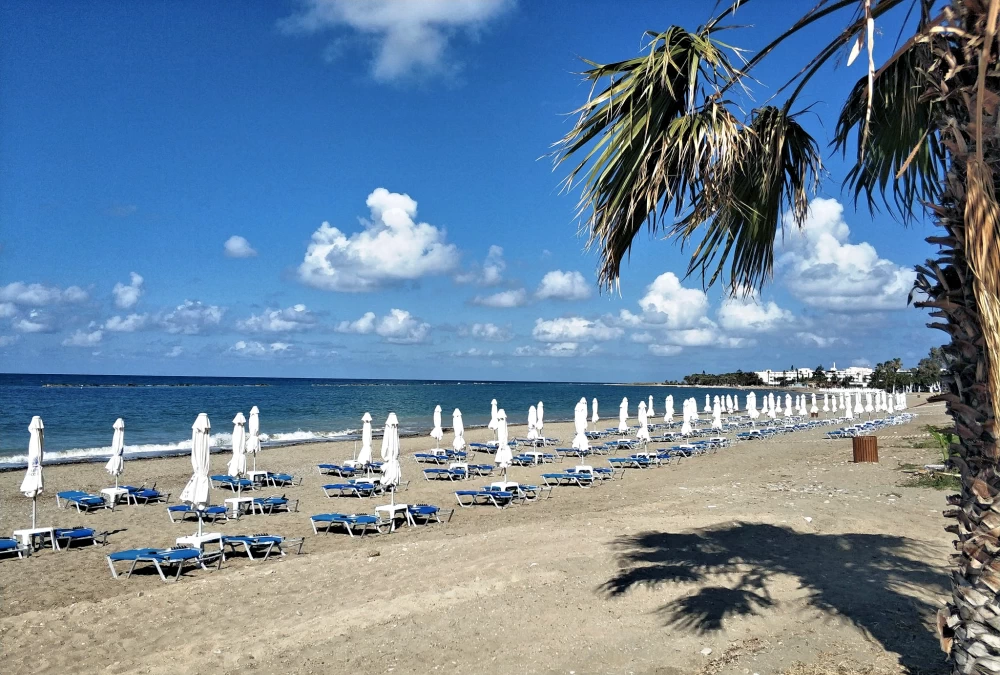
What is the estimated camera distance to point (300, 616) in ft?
20.6

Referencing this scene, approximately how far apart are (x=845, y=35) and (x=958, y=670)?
2.78 meters

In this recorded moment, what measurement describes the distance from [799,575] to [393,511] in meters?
6.64

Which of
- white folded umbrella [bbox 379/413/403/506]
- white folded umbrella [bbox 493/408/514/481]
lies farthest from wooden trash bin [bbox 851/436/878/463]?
white folded umbrella [bbox 379/413/403/506]

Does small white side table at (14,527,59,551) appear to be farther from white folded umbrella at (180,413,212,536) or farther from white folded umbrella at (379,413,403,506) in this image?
white folded umbrella at (379,413,403,506)

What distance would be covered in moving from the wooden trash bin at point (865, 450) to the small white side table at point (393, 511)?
11.0 m

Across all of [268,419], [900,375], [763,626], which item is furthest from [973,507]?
[900,375]

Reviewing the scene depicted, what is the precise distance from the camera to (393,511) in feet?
36.3

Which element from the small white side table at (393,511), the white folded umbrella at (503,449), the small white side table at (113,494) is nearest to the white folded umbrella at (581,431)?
the white folded umbrella at (503,449)

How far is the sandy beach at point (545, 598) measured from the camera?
191 inches

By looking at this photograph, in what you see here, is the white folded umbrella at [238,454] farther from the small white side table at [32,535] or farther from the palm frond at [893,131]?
the palm frond at [893,131]

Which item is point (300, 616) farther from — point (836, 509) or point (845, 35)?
point (836, 509)

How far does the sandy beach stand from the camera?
485cm

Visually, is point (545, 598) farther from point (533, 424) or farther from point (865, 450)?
point (533, 424)

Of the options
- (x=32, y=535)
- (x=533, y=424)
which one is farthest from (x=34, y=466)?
(x=533, y=424)
